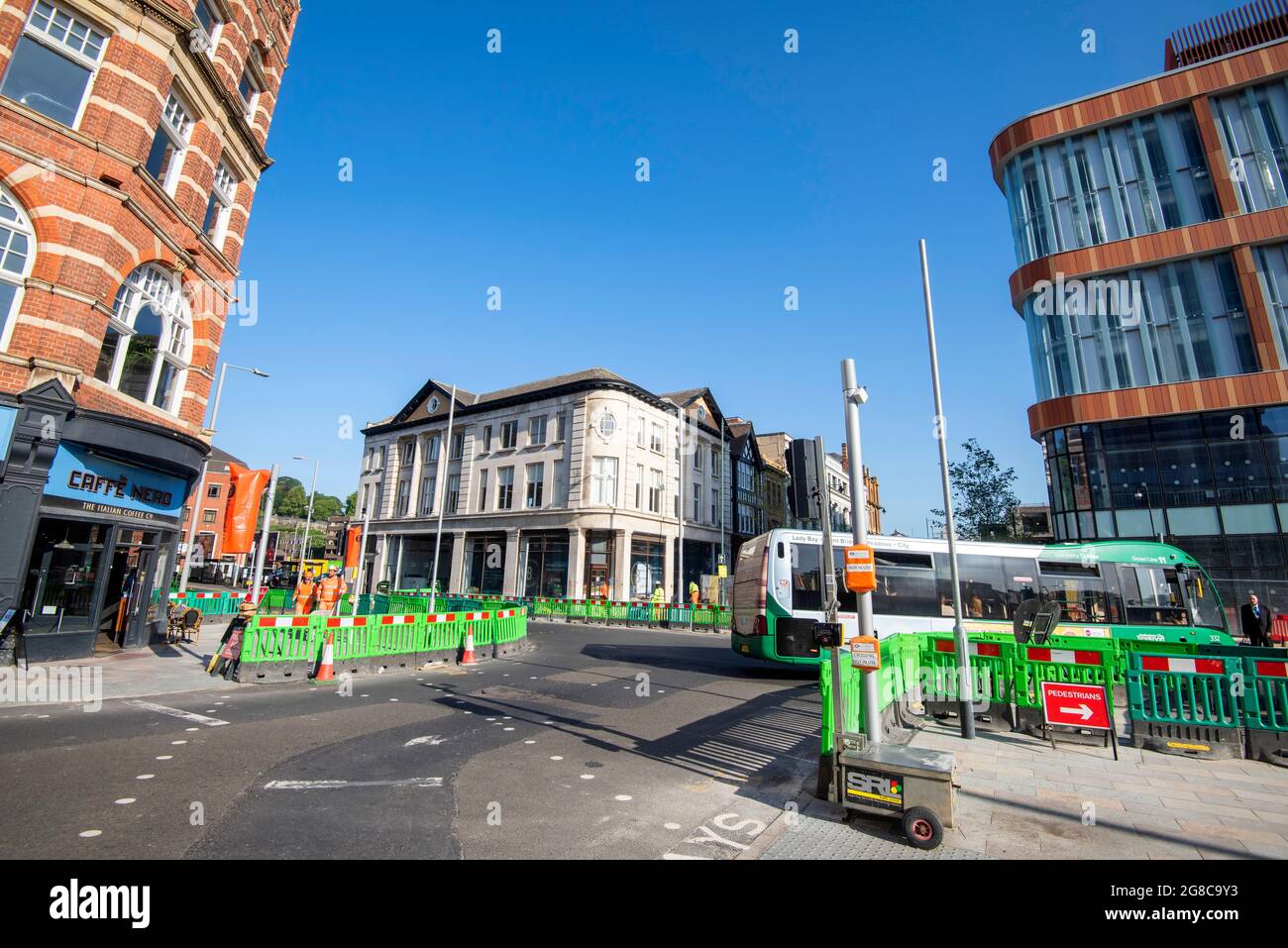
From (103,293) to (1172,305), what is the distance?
41862mm

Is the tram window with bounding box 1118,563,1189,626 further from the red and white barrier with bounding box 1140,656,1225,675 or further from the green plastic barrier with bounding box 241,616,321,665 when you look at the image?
the green plastic barrier with bounding box 241,616,321,665

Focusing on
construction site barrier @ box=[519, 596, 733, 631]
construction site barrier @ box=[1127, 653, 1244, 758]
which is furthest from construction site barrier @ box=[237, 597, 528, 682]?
construction site barrier @ box=[519, 596, 733, 631]

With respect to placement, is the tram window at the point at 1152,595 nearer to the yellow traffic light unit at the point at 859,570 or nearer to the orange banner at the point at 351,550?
the yellow traffic light unit at the point at 859,570

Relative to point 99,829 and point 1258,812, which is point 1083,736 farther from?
point 99,829

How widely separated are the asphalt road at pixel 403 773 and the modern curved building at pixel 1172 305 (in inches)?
1058

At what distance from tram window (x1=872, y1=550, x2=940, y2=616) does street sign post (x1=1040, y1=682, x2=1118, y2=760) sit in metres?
5.81

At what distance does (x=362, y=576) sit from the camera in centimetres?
A: 4956

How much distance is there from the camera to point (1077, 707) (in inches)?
335

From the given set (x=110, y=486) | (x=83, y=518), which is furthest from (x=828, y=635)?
(x=110, y=486)

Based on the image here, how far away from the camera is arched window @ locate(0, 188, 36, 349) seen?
11.7 meters

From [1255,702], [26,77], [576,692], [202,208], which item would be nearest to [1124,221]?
[1255,702]

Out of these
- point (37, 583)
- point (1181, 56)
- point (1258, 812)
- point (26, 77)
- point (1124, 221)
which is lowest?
point (1258, 812)
